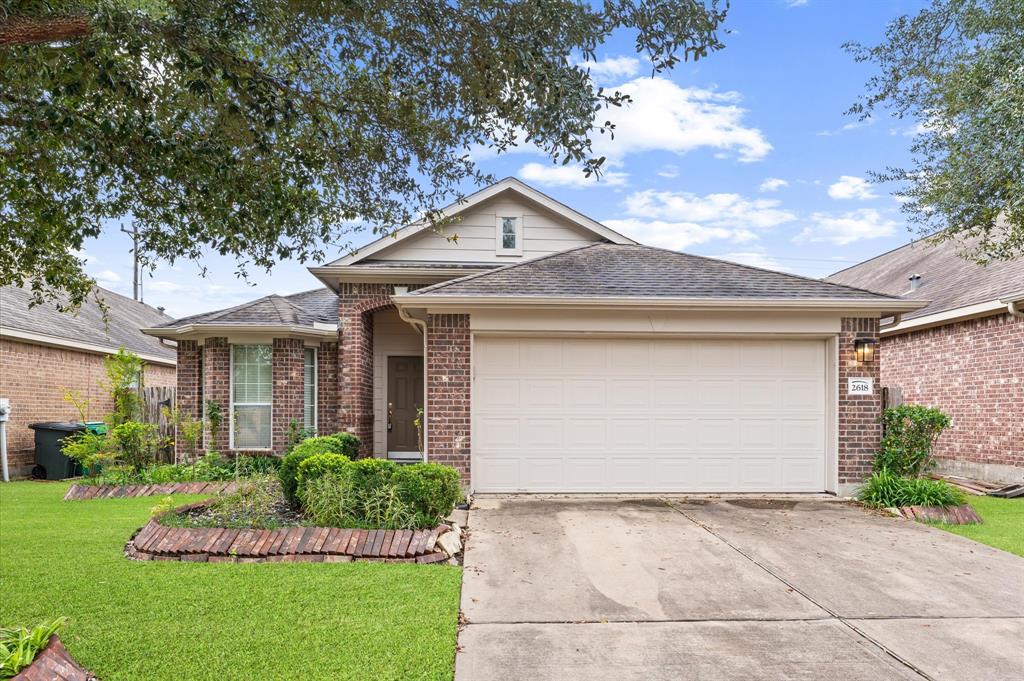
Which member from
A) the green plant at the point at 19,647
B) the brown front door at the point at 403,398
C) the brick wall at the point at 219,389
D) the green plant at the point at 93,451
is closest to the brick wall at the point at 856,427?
the brown front door at the point at 403,398

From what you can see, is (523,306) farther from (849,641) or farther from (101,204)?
(849,641)

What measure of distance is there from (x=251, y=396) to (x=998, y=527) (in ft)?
38.7

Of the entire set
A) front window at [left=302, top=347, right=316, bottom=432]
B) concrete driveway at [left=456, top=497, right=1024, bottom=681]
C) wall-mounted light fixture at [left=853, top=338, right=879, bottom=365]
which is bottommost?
concrete driveway at [left=456, top=497, right=1024, bottom=681]

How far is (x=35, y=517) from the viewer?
29.1 feet

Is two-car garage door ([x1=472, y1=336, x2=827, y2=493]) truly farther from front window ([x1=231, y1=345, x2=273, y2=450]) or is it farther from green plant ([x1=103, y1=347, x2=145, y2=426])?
green plant ([x1=103, y1=347, x2=145, y2=426])

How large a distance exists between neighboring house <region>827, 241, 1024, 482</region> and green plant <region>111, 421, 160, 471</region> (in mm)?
12395

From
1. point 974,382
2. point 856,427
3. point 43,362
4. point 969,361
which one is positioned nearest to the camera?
point 856,427

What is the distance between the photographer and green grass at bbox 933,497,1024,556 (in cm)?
730

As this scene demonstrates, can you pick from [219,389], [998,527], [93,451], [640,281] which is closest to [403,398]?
[219,389]

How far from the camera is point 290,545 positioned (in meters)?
6.39

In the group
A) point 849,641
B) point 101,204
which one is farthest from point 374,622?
point 101,204

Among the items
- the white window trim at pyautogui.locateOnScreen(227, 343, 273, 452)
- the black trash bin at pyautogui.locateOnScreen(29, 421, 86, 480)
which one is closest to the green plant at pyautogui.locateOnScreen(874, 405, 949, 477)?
the white window trim at pyautogui.locateOnScreen(227, 343, 273, 452)

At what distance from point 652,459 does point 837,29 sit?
7.34m

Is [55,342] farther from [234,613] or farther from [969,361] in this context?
[969,361]
